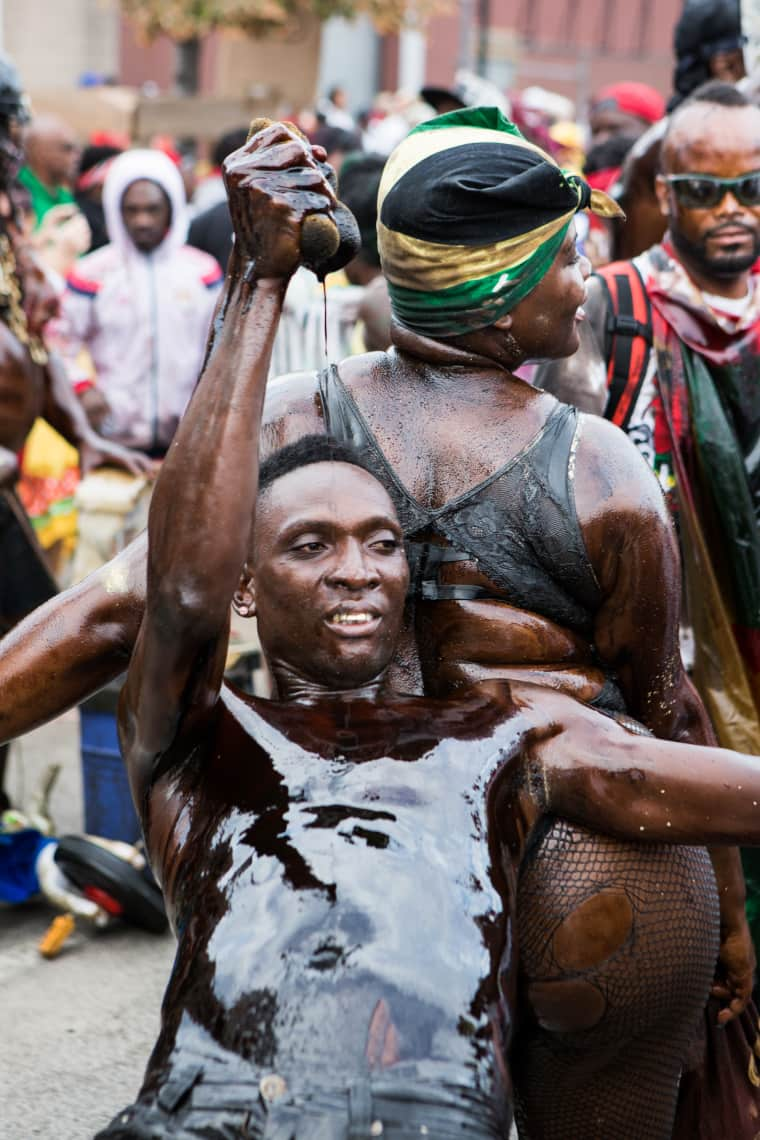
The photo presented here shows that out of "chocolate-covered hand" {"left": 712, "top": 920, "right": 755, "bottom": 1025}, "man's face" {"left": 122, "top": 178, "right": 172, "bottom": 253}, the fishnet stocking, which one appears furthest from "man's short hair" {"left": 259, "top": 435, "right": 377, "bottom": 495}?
"man's face" {"left": 122, "top": 178, "right": 172, "bottom": 253}

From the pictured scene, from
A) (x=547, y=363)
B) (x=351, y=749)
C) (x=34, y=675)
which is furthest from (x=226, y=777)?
(x=547, y=363)

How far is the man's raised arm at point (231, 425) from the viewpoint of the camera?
2066 millimetres

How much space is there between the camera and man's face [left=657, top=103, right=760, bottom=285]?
3.92 metres

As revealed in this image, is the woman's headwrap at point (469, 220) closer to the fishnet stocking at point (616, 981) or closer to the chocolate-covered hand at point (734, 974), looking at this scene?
the fishnet stocking at point (616, 981)

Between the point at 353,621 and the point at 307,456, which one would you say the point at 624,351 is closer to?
the point at 307,456

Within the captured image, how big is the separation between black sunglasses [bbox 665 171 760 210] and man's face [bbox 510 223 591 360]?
1.53 m

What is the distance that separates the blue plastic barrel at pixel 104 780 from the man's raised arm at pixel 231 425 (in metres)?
3.04

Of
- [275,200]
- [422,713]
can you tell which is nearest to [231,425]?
[275,200]

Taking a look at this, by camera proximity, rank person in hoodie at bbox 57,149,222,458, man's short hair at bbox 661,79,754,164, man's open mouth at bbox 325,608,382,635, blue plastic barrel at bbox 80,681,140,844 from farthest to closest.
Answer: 1. person in hoodie at bbox 57,149,222,458
2. blue plastic barrel at bbox 80,681,140,844
3. man's short hair at bbox 661,79,754,164
4. man's open mouth at bbox 325,608,382,635

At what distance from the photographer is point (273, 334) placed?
6.88 ft

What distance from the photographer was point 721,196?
393 centimetres

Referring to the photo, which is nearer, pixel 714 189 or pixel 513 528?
pixel 513 528

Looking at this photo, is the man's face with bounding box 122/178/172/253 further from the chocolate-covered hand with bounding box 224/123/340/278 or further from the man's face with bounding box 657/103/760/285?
the chocolate-covered hand with bounding box 224/123/340/278

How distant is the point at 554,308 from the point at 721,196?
1.62 meters
